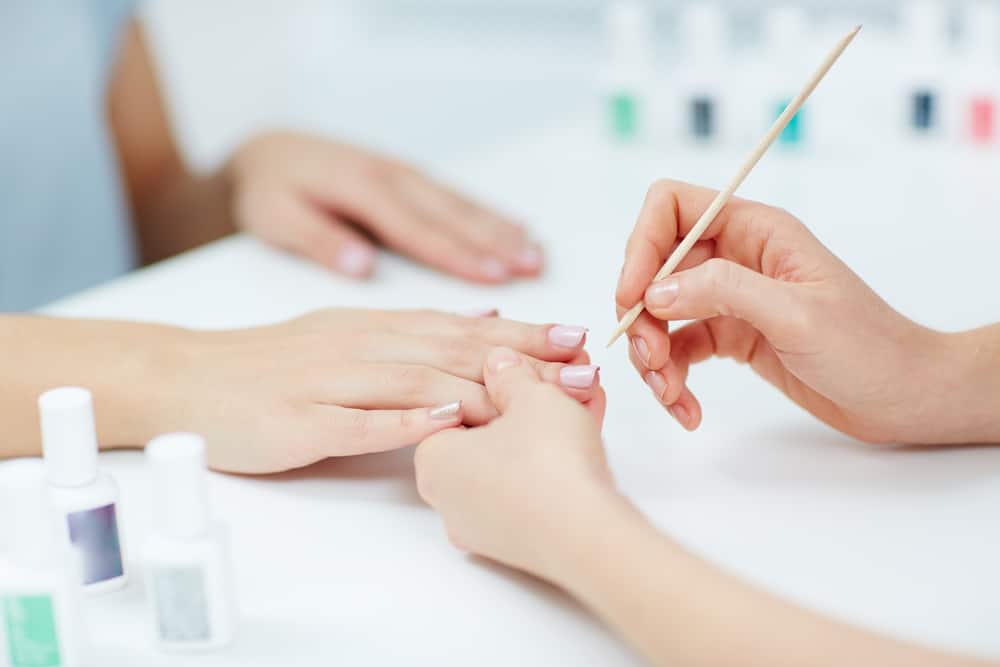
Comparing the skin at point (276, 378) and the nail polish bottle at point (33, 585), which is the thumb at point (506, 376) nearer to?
the skin at point (276, 378)

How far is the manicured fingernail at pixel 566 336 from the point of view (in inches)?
29.1

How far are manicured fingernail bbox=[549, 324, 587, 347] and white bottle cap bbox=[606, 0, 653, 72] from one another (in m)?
0.65

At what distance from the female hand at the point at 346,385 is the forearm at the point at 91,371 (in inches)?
0.5

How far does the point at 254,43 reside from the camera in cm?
241

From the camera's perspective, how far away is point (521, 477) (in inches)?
22.6

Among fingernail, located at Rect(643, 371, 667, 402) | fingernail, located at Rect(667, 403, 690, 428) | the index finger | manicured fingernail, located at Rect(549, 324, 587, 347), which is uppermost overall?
the index finger

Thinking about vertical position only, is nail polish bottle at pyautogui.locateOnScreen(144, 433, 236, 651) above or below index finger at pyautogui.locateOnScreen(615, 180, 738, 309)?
below

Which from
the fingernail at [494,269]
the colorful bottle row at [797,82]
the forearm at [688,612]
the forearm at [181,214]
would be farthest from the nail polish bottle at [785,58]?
the forearm at [688,612]

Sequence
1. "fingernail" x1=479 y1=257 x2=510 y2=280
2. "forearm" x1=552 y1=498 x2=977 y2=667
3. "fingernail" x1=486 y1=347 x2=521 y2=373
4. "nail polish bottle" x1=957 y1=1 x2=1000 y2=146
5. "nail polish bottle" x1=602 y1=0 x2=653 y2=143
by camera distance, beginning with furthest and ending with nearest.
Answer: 1. "nail polish bottle" x1=602 y1=0 x2=653 y2=143
2. "nail polish bottle" x1=957 y1=1 x2=1000 y2=146
3. "fingernail" x1=479 y1=257 x2=510 y2=280
4. "fingernail" x1=486 y1=347 x2=521 y2=373
5. "forearm" x1=552 y1=498 x2=977 y2=667

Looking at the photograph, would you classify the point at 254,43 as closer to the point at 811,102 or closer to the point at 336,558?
the point at 811,102

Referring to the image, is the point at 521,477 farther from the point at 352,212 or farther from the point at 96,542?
the point at 352,212

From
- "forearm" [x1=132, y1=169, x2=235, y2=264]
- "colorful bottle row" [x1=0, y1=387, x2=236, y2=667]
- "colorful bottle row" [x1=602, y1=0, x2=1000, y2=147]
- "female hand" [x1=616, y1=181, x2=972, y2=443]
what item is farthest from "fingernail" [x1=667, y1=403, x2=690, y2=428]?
"forearm" [x1=132, y1=169, x2=235, y2=264]

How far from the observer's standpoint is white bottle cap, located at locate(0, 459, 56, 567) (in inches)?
20.2

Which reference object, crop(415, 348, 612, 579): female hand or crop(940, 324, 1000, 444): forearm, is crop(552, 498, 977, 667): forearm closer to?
crop(415, 348, 612, 579): female hand
